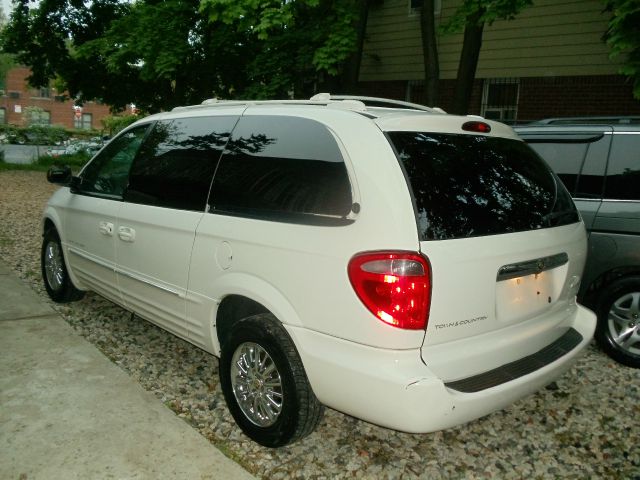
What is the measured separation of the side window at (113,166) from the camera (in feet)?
14.1

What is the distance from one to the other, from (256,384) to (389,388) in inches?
36.2

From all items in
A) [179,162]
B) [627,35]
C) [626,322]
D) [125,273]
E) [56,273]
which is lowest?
[56,273]

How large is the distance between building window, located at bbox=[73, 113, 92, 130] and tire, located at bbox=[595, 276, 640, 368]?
211 ft

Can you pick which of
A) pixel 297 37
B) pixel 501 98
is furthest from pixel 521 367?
pixel 501 98

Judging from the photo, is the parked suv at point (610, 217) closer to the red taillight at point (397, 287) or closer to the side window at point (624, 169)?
the side window at point (624, 169)

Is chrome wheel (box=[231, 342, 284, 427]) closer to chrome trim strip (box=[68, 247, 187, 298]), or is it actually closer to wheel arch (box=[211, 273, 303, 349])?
wheel arch (box=[211, 273, 303, 349])

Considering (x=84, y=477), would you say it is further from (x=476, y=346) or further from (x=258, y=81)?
(x=258, y=81)

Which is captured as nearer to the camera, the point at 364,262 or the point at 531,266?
the point at 364,262

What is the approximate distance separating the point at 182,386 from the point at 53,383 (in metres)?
0.83

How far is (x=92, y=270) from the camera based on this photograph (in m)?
4.61

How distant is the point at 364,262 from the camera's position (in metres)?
2.47

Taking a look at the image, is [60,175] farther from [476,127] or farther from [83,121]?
[83,121]

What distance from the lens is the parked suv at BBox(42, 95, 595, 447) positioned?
8.06 ft

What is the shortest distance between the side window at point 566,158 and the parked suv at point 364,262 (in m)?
1.23
